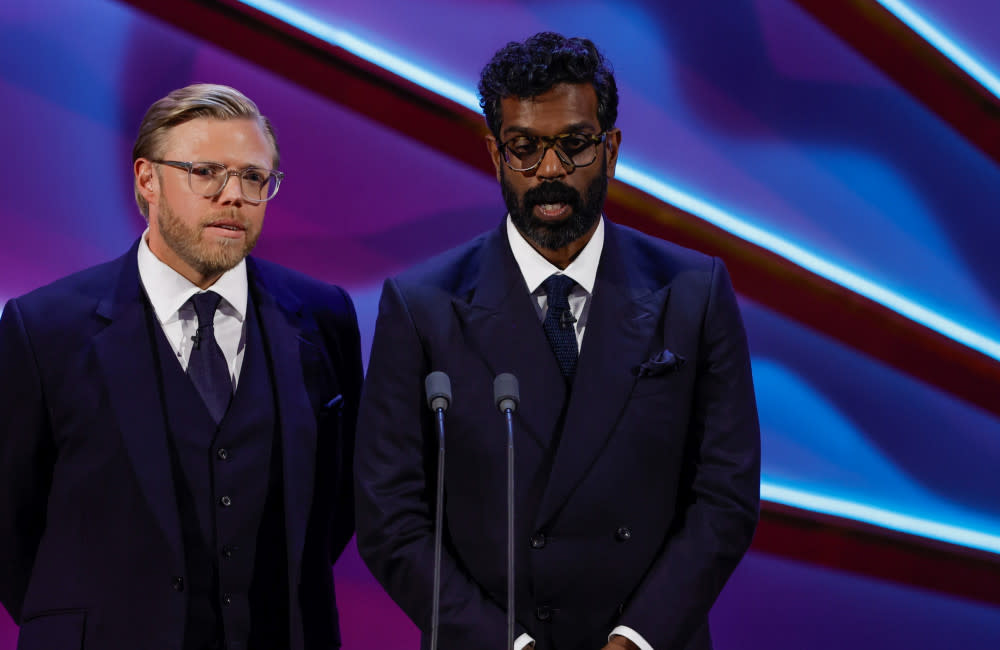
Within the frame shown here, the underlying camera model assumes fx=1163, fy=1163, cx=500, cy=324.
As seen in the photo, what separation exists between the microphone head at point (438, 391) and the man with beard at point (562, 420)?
0.31 meters

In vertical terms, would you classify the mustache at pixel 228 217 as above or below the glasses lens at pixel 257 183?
below

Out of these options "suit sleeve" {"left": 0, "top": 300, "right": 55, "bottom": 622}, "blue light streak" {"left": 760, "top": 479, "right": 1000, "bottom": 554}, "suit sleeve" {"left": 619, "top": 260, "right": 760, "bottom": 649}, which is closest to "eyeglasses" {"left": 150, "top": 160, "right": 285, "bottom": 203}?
"suit sleeve" {"left": 0, "top": 300, "right": 55, "bottom": 622}

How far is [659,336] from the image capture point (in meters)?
2.42

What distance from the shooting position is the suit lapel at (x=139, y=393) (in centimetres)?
240

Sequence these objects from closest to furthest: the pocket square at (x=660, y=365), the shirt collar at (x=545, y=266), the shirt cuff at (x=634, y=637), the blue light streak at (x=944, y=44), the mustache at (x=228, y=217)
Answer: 1. the shirt cuff at (x=634, y=637)
2. the pocket square at (x=660, y=365)
3. the shirt collar at (x=545, y=266)
4. the mustache at (x=228, y=217)
5. the blue light streak at (x=944, y=44)

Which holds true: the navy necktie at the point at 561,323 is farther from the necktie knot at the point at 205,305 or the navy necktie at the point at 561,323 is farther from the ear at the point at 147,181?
the ear at the point at 147,181

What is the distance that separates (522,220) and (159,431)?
0.88 m

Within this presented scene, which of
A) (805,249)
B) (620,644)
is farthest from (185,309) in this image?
(805,249)

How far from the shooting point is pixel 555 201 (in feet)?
7.82

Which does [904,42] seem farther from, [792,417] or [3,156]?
[3,156]

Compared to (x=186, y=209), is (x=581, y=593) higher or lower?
lower

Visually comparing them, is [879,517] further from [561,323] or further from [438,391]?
[438,391]

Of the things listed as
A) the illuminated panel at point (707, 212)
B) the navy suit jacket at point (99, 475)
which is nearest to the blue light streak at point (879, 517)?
the illuminated panel at point (707, 212)

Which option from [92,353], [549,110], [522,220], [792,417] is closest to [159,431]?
[92,353]
